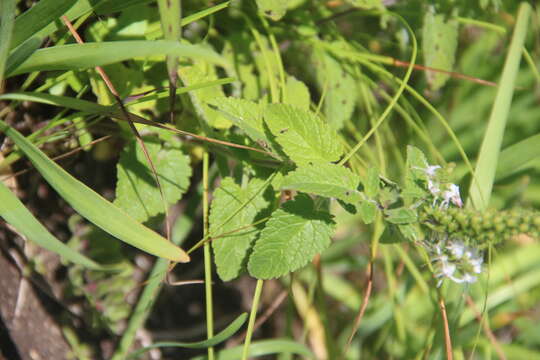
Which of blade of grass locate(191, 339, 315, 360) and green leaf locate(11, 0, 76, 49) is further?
blade of grass locate(191, 339, 315, 360)

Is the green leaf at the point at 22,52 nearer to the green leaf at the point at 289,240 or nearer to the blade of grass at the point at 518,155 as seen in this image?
the green leaf at the point at 289,240

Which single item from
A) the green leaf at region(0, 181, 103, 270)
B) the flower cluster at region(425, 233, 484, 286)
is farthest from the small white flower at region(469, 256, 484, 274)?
the green leaf at region(0, 181, 103, 270)

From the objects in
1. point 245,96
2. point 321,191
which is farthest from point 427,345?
point 245,96

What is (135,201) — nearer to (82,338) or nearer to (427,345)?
(82,338)

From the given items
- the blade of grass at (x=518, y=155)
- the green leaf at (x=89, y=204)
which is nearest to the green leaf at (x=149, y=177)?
the green leaf at (x=89, y=204)

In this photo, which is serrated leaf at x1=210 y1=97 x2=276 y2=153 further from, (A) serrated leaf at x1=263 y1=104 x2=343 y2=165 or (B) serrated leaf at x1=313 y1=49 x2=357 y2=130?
(B) serrated leaf at x1=313 y1=49 x2=357 y2=130

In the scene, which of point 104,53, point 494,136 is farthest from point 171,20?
point 494,136

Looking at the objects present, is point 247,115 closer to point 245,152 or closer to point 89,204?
point 245,152
